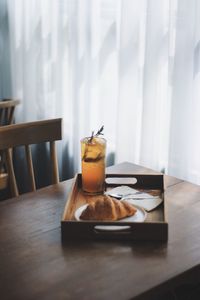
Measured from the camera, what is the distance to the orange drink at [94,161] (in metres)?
1.42

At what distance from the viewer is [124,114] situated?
90.2 inches

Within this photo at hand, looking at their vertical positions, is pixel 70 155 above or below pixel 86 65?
below

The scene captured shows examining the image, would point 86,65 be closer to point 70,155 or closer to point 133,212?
point 70,155

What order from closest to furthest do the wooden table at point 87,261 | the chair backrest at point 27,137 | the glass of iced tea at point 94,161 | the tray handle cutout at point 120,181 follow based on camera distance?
the wooden table at point 87,261 < the glass of iced tea at point 94,161 < the tray handle cutout at point 120,181 < the chair backrest at point 27,137

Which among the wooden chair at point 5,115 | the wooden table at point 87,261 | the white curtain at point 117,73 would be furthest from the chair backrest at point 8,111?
the wooden table at point 87,261

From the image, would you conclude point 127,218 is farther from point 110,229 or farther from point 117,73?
point 117,73

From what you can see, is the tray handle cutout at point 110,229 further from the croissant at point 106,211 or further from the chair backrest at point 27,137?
the chair backrest at point 27,137

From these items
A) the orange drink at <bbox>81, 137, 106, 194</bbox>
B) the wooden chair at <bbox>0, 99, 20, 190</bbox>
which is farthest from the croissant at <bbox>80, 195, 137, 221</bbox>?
the wooden chair at <bbox>0, 99, 20, 190</bbox>

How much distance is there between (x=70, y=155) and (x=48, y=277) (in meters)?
1.78

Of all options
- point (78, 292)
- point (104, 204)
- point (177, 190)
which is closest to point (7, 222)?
point (104, 204)

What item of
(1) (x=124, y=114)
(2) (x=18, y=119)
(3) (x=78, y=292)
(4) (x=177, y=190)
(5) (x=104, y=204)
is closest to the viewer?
(3) (x=78, y=292)

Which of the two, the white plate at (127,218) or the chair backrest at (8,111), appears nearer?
the white plate at (127,218)

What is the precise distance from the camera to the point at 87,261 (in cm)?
109

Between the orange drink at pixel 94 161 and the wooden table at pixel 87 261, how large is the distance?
0.46ft
